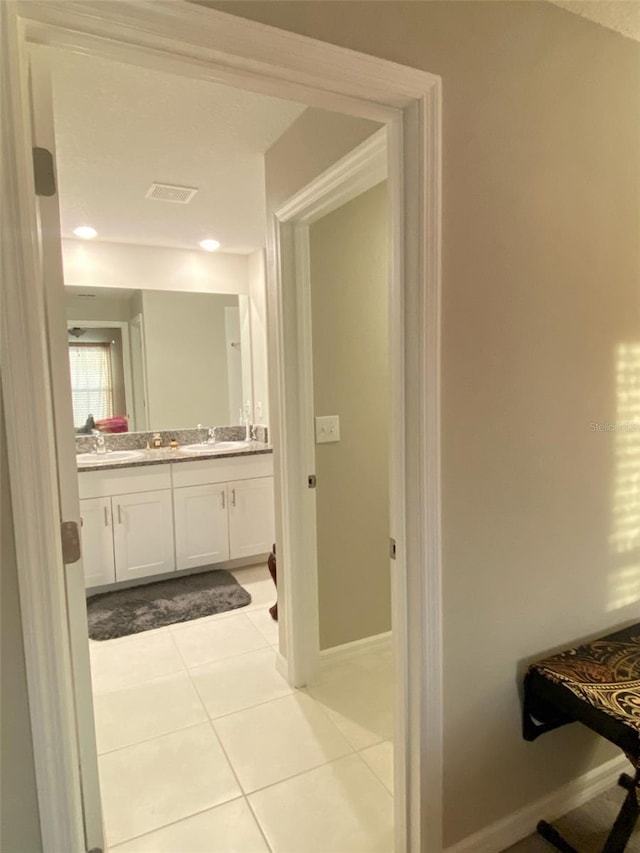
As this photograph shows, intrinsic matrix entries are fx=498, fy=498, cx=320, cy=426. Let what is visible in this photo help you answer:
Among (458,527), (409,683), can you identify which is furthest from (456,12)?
(409,683)

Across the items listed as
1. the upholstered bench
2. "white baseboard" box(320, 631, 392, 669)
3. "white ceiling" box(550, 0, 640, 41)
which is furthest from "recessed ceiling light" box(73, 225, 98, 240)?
the upholstered bench

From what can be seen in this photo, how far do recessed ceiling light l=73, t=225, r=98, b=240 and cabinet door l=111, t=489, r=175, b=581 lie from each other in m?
1.69

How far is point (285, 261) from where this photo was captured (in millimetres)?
2080

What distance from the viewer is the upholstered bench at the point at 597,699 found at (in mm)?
1273

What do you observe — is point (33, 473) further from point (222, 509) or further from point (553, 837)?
point (222, 509)

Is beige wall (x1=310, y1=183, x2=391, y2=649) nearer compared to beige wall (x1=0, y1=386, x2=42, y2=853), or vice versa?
beige wall (x1=0, y1=386, x2=42, y2=853)

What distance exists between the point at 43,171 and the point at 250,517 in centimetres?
291

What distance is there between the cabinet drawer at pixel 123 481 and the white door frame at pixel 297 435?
1383mm

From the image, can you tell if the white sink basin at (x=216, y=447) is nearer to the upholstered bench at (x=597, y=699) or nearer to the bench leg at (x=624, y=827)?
the upholstered bench at (x=597, y=699)

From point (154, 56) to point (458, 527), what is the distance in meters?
1.26

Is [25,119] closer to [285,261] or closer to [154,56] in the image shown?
[154,56]

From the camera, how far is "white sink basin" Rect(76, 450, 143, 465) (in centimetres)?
324

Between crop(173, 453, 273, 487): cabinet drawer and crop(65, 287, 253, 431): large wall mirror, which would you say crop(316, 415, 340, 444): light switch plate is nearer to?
crop(173, 453, 273, 487): cabinet drawer

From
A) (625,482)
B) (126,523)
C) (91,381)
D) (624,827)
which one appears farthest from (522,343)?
(91,381)
